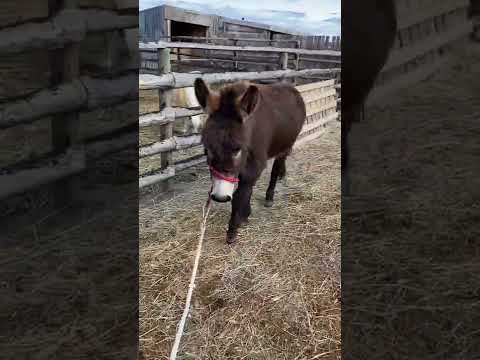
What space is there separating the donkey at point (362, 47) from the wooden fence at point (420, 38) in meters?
0.02

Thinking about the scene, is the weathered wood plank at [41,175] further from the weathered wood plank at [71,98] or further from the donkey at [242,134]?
the donkey at [242,134]

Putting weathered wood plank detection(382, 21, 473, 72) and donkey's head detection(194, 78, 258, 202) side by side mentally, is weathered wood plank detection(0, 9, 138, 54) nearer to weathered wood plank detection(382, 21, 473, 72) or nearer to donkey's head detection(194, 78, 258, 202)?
weathered wood plank detection(382, 21, 473, 72)

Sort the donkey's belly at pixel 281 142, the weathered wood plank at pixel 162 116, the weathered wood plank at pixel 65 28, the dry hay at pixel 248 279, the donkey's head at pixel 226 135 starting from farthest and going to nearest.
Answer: the weathered wood plank at pixel 162 116, the donkey's belly at pixel 281 142, the donkey's head at pixel 226 135, the dry hay at pixel 248 279, the weathered wood plank at pixel 65 28

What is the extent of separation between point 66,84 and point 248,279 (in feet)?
5.46

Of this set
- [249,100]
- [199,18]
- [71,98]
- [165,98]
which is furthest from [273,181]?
[199,18]

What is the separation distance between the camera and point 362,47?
0.85m

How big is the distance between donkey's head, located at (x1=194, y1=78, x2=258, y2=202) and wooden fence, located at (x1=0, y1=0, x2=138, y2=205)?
3.95 feet

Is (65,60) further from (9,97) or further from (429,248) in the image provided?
(429,248)

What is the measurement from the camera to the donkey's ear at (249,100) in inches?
93.4

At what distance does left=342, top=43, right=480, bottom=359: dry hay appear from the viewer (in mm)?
967

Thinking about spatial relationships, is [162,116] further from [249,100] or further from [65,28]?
[65,28]

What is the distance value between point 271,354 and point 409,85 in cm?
131

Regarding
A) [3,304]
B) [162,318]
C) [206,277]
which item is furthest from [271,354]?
[3,304]

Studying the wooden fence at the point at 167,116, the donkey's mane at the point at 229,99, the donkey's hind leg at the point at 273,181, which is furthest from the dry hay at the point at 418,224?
the wooden fence at the point at 167,116
